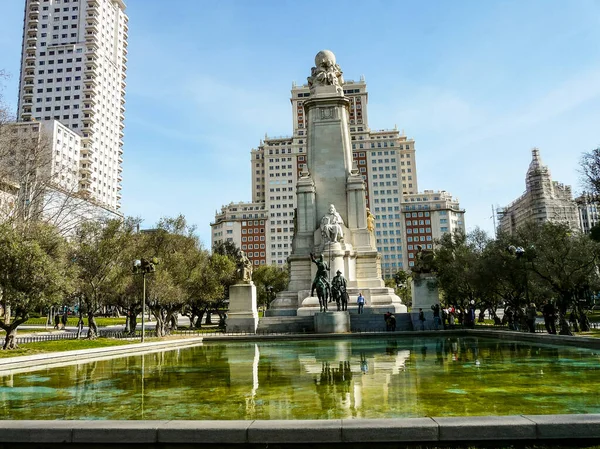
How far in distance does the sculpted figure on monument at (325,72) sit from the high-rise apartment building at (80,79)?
2888 inches

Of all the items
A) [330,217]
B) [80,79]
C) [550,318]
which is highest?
[80,79]

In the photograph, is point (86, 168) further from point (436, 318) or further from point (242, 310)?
point (436, 318)

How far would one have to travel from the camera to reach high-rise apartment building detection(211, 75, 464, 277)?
5027 inches

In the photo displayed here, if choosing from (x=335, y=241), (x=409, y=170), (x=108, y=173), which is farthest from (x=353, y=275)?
(x=409, y=170)

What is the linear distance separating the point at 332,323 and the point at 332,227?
30.1ft

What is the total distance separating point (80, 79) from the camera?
101938mm

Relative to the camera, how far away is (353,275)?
32.6 m

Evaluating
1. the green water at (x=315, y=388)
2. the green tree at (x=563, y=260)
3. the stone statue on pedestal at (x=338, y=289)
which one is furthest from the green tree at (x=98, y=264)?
the green tree at (x=563, y=260)

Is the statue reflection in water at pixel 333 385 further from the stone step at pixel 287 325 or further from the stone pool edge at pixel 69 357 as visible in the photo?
the stone step at pixel 287 325

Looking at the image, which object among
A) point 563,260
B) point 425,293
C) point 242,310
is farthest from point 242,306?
point 563,260

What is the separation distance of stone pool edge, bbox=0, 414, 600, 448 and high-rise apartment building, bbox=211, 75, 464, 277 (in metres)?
121

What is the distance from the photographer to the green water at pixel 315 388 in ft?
22.4

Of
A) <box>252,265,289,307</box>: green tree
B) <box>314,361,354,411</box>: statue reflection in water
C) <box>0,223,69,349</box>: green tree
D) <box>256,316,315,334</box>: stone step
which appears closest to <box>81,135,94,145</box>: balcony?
<box>252,265,289,307</box>: green tree

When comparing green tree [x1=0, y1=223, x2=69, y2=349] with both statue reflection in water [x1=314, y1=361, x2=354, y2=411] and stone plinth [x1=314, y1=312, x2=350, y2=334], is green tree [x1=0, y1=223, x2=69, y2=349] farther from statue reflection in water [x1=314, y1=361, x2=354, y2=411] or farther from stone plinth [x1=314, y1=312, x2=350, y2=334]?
statue reflection in water [x1=314, y1=361, x2=354, y2=411]
